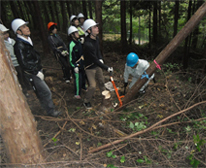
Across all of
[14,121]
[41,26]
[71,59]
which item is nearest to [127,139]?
[14,121]

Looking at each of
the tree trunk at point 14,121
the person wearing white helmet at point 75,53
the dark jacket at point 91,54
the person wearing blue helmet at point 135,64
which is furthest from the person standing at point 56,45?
the tree trunk at point 14,121

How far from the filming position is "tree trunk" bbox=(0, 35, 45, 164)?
188 cm

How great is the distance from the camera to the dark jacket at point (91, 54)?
3688mm

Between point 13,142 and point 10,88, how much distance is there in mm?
788

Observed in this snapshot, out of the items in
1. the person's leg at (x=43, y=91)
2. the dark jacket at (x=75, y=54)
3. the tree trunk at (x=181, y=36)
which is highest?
the tree trunk at (x=181, y=36)

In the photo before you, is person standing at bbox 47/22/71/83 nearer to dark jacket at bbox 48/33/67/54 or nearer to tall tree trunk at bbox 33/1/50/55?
dark jacket at bbox 48/33/67/54

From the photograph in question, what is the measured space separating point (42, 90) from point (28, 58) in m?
0.79

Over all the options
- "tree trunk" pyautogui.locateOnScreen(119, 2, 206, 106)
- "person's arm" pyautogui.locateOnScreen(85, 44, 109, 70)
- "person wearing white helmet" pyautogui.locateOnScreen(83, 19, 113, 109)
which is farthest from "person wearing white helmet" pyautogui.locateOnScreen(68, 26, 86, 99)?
"tree trunk" pyautogui.locateOnScreen(119, 2, 206, 106)

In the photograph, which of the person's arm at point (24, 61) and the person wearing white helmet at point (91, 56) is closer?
the person's arm at point (24, 61)

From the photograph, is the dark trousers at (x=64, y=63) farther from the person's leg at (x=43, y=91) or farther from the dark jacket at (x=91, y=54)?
the person's leg at (x=43, y=91)

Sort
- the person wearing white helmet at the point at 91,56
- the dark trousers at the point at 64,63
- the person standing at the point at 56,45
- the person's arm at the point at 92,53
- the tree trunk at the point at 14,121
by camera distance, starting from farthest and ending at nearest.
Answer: the dark trousers at the point at 64,63, the person standing at the point at 56,45, the person's arm at the point at 92,53, the person wearing white helmet at the point at 91,56, the tree trunk at the point at 14,121

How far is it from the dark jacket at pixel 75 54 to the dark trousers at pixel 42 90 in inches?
44.0

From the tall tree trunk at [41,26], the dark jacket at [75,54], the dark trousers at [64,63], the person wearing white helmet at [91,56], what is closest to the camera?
the person wearing white helmet at [91,56]

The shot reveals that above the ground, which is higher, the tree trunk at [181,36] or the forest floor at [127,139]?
the tree trunk at [181,36]
